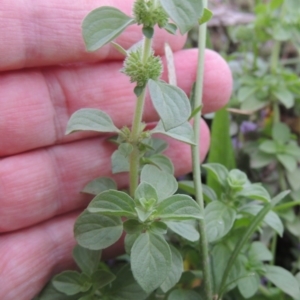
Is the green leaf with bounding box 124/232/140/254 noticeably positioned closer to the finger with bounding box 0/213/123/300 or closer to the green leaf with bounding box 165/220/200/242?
the green leaf with bounding box 165/220/200/242

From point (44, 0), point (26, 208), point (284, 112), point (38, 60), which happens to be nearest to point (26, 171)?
point (26, 208)

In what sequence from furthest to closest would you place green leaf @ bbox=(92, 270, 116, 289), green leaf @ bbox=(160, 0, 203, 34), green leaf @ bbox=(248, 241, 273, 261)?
green leaf @ bbox=(248, 241, 273, 261)
green leaf @ bbox=(92, 270, 116, 289)
green leaf @ bbox=(160, 0, 203, 34)

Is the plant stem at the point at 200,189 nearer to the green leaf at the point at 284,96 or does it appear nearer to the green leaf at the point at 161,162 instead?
the green leaf at the point at 161,162

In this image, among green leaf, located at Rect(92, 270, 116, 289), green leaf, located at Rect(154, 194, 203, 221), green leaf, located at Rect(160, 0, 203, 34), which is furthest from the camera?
green leaf, located at Rect(92, 270, 116, 289)

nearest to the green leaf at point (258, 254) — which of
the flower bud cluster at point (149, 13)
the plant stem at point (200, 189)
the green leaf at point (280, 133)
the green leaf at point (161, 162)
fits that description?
the plant stem at point (200, 189)

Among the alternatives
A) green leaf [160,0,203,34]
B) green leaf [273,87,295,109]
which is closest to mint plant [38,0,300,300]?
green leaf [160,0,203,34]

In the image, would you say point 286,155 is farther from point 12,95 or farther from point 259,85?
point 12,95
